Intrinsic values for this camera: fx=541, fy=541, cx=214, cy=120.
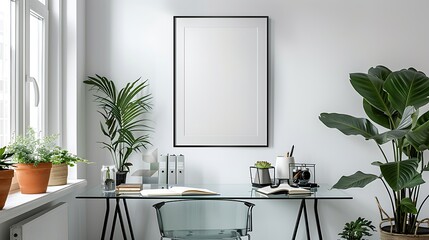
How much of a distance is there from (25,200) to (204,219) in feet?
4.11

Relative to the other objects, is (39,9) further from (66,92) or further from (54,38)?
(66,92)

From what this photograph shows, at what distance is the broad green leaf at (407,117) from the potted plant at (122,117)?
6.30 ft

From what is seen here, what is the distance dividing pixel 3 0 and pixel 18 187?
1109 millimetres

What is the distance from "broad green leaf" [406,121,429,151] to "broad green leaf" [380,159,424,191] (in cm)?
19

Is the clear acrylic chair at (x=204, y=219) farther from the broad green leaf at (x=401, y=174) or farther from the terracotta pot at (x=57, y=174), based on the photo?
the broad green leaf at (x=401, y=174)

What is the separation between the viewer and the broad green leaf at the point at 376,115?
3926mm

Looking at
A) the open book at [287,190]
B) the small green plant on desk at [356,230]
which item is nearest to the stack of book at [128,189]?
the open book at [287,190]

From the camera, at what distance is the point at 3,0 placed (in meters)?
3.13

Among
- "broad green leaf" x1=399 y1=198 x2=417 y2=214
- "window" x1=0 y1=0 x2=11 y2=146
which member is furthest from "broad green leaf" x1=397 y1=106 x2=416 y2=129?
"window" x1=0 y1=0 x2=11 y2=146

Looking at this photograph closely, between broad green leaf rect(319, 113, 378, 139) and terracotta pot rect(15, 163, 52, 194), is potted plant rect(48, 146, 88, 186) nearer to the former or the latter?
terracotta pot rect(15, 163, 52, 194)

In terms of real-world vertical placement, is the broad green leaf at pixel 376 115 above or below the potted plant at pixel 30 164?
above

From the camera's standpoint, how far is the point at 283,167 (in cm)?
409

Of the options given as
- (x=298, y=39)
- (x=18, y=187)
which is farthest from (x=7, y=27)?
(x=298, y=39)

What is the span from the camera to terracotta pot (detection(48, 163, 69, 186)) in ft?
11.2
